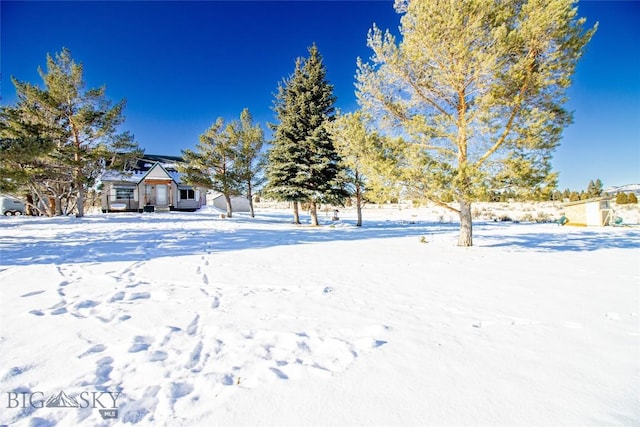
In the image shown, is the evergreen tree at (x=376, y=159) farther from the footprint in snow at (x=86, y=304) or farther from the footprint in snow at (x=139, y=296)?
the footprint in snow at (x=86, y=304)

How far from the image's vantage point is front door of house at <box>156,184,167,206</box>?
28062 millimetres

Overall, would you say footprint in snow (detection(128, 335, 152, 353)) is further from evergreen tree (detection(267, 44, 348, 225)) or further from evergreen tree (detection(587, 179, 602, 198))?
evergreen tree (detection(587, 179, 602, 198))

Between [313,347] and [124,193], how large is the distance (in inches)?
1267

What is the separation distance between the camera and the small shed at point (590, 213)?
16.0 metres

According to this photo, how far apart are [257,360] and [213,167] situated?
22.1 meters

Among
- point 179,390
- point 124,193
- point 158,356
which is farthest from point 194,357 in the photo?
point 124,193

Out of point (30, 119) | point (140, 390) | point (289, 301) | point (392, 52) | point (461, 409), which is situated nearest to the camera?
point (461, 409)

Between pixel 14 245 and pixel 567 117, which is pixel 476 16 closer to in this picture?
pixel 567 117

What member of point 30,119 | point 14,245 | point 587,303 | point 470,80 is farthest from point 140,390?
point 30,119

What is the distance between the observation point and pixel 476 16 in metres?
7.12

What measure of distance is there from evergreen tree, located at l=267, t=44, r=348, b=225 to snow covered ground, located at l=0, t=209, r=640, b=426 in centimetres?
1075

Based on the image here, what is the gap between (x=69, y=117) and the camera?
621 inches

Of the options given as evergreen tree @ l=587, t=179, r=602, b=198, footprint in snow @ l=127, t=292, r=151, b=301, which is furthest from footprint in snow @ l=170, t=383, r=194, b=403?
evergreen tree @ l=587, t=179, r=602, b=198

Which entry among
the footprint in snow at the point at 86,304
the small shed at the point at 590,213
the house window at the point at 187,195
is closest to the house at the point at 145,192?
the house window at the point at 187,195
